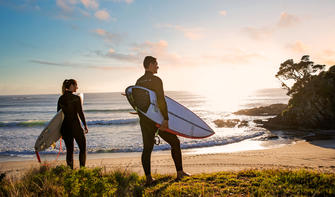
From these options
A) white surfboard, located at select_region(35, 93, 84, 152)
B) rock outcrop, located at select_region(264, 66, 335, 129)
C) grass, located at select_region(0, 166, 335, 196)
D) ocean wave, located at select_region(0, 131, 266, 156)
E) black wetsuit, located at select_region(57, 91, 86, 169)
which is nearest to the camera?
grass, located at select_region(0, 166, 335, 196)

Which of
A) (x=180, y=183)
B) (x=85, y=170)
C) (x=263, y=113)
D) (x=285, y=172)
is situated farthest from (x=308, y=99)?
(x=85, y=170)

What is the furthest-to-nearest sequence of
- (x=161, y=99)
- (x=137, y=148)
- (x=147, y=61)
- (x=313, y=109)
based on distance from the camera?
(x=313, y=109), (x=137, y=148), (x=147, y=61), (x=161, y=99)

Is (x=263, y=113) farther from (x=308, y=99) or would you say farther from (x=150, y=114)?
(x=150, y=114)

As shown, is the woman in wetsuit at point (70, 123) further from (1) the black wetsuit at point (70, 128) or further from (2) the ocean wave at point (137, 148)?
(2) the ocean wave at point (137, 148)

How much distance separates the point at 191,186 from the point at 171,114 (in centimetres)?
162

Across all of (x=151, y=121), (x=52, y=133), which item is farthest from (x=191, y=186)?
(x=52, y=133)

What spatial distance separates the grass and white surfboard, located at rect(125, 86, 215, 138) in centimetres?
99

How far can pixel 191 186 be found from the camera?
11.3ft

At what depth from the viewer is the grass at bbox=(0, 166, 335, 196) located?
3057 millimetres

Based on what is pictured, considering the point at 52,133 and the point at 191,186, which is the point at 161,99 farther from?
the point at 52,133

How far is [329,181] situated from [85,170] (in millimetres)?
4150

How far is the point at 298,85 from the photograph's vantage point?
2362 centimetres

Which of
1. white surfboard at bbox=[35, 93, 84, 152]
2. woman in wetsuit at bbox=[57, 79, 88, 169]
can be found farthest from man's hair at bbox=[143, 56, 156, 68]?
white surfboard at bbox=[35, 93, 84, 152]

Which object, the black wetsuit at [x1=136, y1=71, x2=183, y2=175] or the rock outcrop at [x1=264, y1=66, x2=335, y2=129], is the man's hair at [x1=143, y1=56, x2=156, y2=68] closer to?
the black wetsuit at [x1=136, y1=71, x2=183, y2=175]
